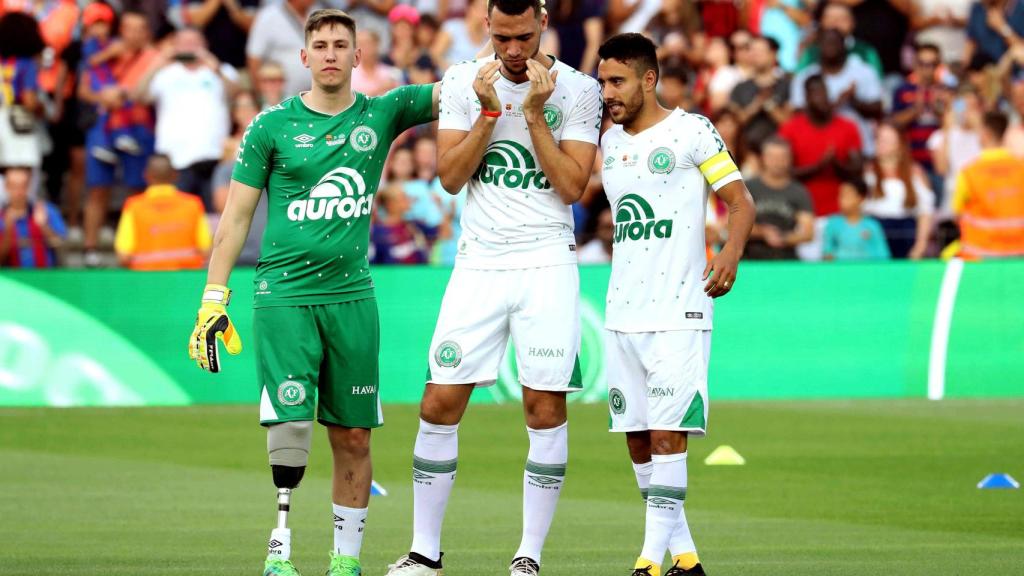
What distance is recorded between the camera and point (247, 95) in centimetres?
1975

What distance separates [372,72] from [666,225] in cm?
1256

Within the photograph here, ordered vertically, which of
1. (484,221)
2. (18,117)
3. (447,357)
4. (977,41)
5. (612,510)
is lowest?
(612,510)

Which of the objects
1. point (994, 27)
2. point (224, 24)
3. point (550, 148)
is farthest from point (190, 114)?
point (550, 148)

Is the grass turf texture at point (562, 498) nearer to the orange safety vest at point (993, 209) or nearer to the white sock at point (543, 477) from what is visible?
the white sock at point (543, 477)

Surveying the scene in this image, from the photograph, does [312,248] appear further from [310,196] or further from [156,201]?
[156,201]

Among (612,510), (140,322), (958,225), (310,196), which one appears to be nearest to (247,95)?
(140,322)

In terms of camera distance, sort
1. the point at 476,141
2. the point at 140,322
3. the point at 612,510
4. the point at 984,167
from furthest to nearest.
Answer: the point at 984,167, the point at 140,322, the point at 612,510, the point at 476,141

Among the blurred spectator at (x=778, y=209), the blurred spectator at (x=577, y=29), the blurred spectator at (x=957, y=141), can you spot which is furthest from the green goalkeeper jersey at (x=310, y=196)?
the blurred spectator at (x=957, y=141)

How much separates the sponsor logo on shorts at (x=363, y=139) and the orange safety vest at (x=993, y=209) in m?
12.4

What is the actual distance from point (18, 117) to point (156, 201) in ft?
7.76

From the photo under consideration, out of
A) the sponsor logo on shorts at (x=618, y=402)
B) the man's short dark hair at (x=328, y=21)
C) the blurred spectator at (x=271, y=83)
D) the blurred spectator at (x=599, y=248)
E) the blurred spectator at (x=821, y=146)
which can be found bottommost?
the sponsor logo on shorts at (x=618, y=402)

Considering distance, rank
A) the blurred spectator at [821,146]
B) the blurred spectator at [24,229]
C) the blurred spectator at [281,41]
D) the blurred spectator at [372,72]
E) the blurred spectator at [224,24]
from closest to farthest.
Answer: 1. the blurred spectator at [24,229]
2. the blurred spectator at [372,72]
3. the blurred spectator at [821,146]
4. the blurred spectator at [281,41]
5. the blurred spectator at [224,24]

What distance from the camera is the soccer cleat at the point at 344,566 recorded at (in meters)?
8.09

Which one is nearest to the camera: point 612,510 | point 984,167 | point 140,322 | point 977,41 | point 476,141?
point 476,141
